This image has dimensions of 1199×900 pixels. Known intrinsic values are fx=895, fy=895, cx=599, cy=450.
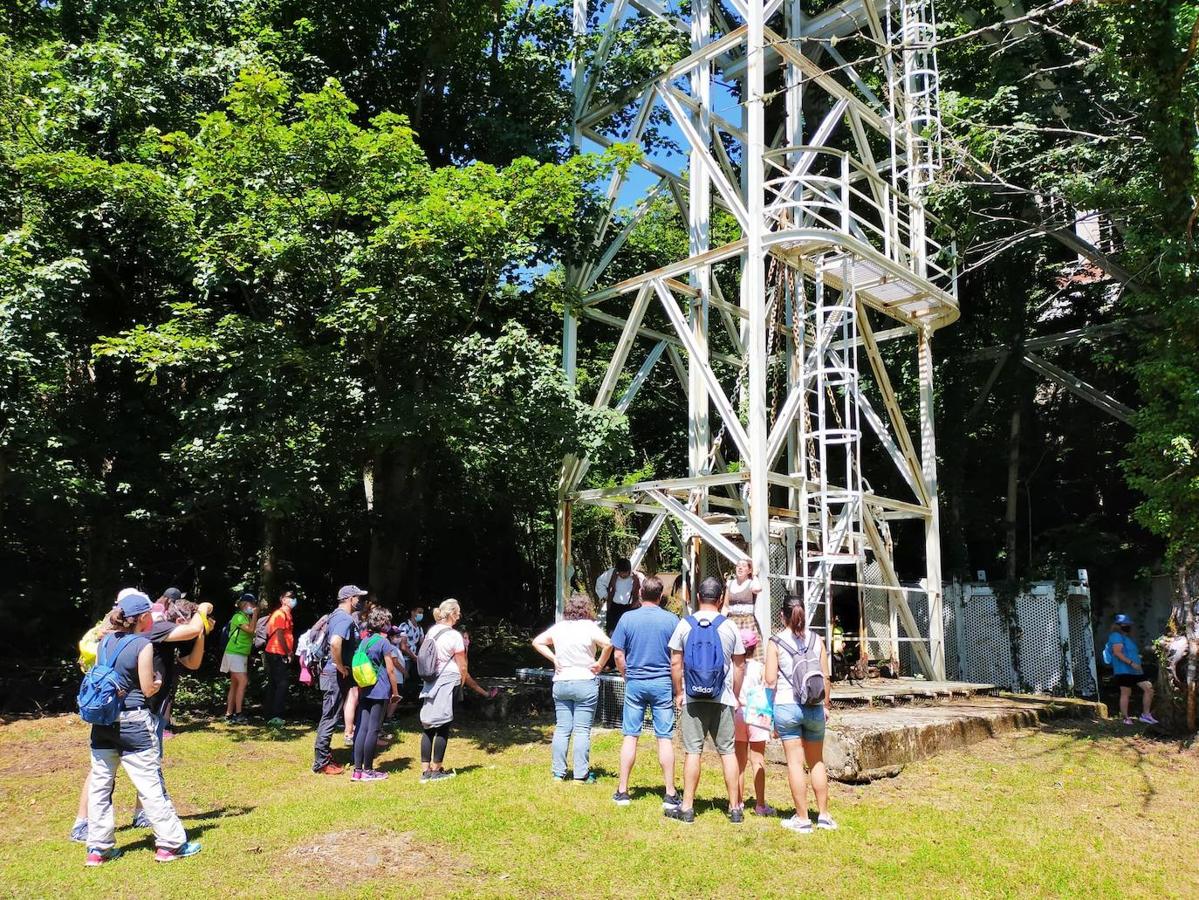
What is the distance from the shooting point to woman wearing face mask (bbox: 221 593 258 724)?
35.8 ft

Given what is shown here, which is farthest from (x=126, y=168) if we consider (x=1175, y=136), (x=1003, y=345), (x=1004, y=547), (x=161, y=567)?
(x=1004, y=547)

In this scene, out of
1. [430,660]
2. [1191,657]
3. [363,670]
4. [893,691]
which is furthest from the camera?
[893,691]

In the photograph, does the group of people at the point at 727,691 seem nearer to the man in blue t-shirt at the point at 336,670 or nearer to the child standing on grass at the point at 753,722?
the child standing on grass at the point at 753,722

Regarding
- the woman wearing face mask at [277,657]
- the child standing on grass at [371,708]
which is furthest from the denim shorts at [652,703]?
the woman wearing face mask at [277,657]

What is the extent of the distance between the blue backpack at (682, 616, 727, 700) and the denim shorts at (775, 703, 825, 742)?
1.47 ft

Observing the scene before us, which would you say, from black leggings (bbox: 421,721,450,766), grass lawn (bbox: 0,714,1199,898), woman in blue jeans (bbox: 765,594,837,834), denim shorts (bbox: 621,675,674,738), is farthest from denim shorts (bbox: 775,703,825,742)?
black leggings (bbox: 421,721,450,766)

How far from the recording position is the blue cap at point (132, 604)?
18.5ft

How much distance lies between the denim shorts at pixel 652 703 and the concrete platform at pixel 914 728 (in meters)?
2.04

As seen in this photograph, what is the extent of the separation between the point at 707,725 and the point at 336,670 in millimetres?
3595

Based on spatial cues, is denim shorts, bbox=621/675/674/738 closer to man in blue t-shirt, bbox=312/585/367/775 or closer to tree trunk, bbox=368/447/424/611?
man in blue t-shirt, bbox=312/585/367/775

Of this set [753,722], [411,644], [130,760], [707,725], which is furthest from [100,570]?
[753,722]

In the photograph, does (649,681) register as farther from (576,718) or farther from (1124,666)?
(1124,666)

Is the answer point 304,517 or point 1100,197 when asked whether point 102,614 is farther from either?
point 1100,197

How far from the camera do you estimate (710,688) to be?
6.12 meters
